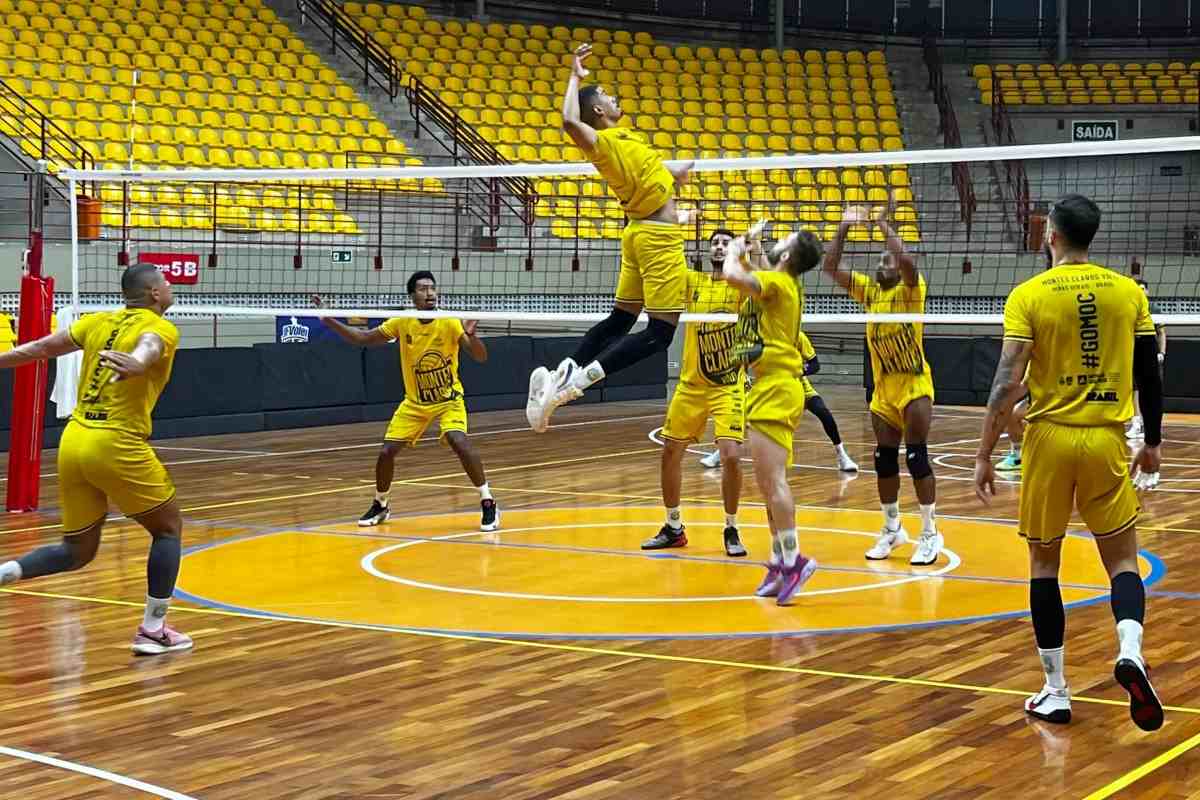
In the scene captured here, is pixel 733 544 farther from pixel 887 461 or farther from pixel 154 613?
pixel 154 613

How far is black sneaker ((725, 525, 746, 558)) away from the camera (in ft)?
Answer: 32.2

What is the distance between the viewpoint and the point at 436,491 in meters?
13.1

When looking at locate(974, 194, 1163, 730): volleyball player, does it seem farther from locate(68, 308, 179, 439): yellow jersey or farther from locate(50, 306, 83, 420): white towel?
locate(50, 306, 83, 420): white towel

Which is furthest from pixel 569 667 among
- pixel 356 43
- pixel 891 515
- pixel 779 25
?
pixel 779 25

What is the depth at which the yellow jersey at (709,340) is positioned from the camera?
10.1 meters

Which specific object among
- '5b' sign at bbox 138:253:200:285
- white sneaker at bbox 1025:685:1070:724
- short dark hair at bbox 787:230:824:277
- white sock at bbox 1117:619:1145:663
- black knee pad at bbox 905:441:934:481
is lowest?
white sneaker at bbox 1025:685:1070:724

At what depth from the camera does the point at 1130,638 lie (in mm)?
5531

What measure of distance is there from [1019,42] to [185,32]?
1511 cm

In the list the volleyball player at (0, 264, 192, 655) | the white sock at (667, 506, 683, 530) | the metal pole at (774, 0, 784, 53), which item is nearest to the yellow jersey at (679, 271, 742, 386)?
the white sock at (667, 506, 683, 530)

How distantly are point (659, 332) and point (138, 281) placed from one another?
2489mm

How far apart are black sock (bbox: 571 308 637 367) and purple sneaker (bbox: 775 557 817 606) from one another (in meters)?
1.48

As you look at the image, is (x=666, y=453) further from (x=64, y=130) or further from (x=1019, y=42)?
(x=1019, y=42)

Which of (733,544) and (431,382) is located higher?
(431,382)

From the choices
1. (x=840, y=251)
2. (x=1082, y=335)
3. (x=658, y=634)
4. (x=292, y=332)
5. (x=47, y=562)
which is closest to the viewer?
(x=1082, y=335)
